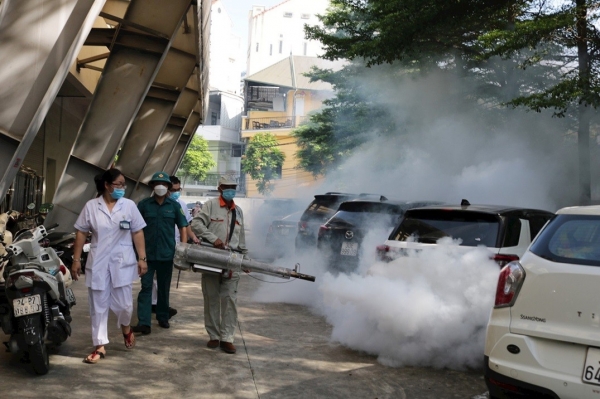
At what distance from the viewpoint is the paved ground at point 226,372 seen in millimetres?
5508

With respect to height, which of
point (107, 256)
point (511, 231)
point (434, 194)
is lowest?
point (107, 256)

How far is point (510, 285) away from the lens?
4.53 metres

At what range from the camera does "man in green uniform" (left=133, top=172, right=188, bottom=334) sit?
752 centimetres

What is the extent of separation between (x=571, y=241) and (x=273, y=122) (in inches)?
2650

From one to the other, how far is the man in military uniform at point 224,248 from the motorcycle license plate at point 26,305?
5.80ft

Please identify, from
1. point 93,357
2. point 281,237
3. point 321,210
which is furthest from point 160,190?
point 281,237

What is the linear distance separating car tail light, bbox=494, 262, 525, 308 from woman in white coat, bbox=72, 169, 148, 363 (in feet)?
11.3

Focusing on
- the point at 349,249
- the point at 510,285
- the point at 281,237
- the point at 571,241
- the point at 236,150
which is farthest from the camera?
the point at 236,150

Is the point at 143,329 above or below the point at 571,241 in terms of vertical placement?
below

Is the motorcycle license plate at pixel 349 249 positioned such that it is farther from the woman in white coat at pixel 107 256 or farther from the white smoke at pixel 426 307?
the woman in white coat at pixel 107 256

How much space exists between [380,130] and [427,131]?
2.77 meters

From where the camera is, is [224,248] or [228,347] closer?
[228,347]

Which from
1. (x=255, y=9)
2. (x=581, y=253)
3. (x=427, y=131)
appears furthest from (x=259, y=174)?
(x=581, y=253)

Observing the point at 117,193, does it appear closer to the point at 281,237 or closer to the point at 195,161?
the point at 281,237
